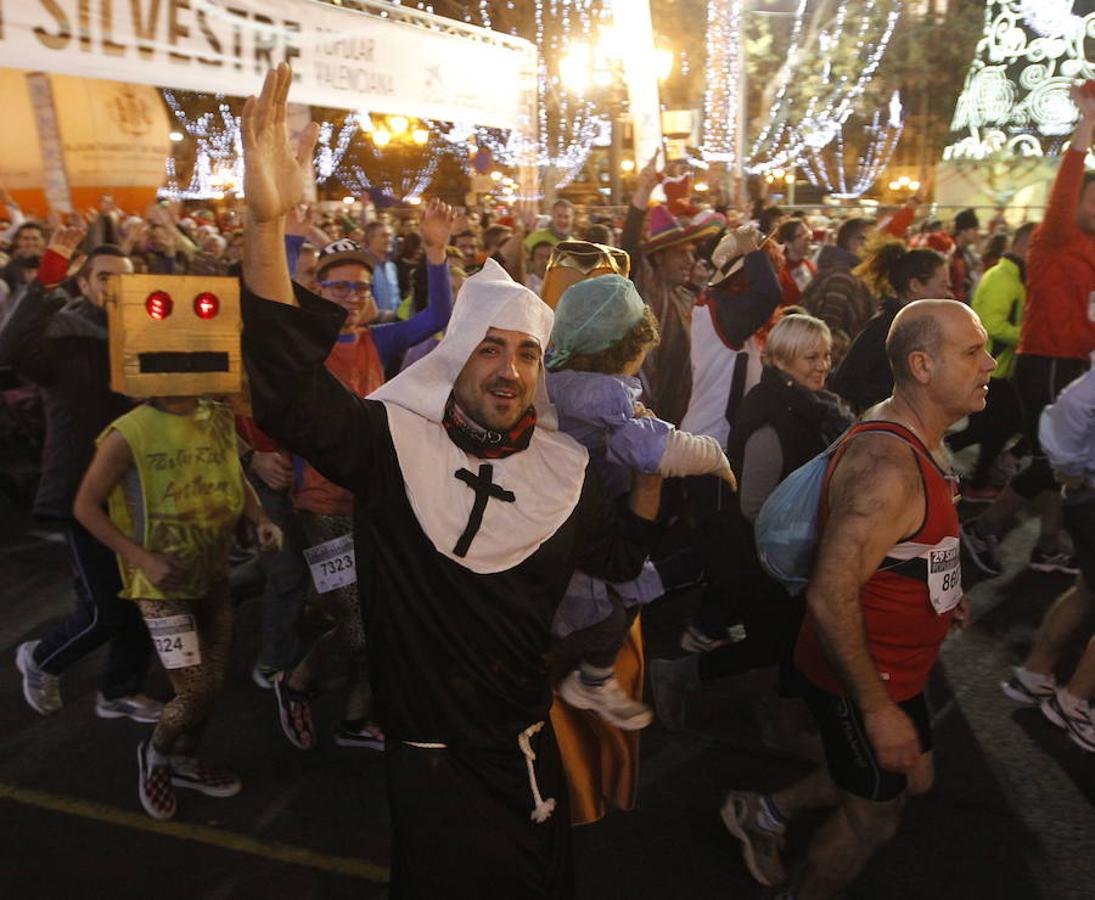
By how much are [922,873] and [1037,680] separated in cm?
148

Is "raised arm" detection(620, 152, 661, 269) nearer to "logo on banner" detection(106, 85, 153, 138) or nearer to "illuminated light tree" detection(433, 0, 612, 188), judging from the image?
"logo on banner" detection(106, 85, 153, 138)

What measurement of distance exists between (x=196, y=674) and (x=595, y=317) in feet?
6.49

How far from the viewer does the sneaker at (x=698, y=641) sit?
4.98 meters

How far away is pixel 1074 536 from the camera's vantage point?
4160mm

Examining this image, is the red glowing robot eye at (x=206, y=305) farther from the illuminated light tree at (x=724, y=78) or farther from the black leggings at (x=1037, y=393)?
the illuminated light tree at (x=724, y=78)

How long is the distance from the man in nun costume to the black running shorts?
95cm

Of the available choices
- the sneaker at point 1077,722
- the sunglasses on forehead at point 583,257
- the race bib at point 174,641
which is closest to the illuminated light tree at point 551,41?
the sunglasses on forehead at point 583,257

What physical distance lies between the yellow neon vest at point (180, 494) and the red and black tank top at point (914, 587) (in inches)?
84.6

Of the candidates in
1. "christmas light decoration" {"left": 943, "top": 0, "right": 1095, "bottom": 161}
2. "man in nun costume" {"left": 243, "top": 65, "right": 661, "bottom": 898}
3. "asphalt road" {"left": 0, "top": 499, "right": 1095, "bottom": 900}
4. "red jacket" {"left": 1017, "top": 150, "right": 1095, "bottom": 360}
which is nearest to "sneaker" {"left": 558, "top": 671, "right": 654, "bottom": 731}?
"man in nun costume" {"left": 243, "top": 65, "right": 661, "bottom": 898}

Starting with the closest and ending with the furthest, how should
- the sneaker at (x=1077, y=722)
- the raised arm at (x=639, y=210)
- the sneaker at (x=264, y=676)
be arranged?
the sneaker at (x=1077, y=722), the sneaker at (x=264, y=676), the raised arm at (x=639, y=210)

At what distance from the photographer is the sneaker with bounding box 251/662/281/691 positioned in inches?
185

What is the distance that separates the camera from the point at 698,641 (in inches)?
197

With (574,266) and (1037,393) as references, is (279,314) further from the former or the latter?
(1037,393)

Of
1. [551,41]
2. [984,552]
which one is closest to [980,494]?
[984,552]
